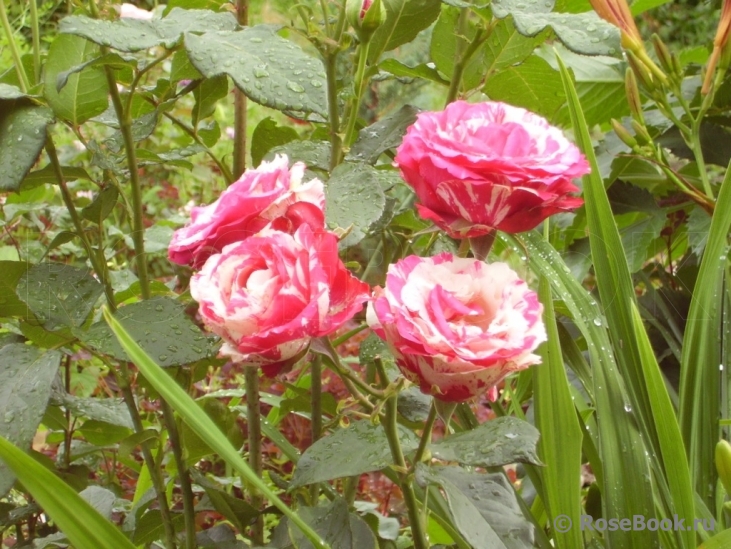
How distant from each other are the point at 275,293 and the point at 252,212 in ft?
0.20

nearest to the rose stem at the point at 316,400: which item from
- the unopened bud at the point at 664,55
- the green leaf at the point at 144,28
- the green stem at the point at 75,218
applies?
the green stem at the point at 75,218

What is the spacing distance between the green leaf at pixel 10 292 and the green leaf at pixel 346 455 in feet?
0.80

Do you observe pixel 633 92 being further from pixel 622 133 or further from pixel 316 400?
pixel 316 400

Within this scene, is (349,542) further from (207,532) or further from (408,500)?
(207,532)

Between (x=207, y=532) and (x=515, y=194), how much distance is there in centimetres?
37

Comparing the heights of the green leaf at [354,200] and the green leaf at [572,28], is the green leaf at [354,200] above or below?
below

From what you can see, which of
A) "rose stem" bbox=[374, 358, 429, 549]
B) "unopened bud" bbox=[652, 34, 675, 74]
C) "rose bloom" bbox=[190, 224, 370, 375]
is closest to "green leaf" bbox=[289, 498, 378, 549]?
"rose stem" bbox=[374, 358, 429, 549]

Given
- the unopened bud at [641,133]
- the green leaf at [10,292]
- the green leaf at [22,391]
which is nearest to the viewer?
the green leaf at [22,391]

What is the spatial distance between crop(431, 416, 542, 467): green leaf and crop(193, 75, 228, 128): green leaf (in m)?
0.32

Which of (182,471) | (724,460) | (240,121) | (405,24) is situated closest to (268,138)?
(240,121)

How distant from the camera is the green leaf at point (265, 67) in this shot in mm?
368

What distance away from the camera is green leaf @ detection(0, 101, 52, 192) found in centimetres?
42

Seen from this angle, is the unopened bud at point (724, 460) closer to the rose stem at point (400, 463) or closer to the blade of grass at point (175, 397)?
the rose stem at point (400, 463)

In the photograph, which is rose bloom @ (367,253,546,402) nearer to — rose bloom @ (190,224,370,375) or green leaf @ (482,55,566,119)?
rose bloom @ (190,224,370,375)
